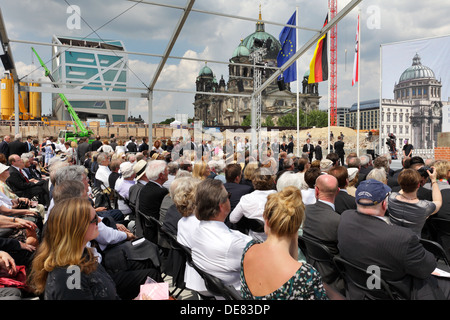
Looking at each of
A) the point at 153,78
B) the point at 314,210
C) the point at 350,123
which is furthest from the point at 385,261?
the point at 350,123

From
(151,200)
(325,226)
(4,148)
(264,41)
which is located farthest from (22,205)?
(264,41)

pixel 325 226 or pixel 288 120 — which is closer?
pixel 325 226

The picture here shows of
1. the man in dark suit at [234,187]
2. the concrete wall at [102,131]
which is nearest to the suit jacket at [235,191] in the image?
the man in dark suit at [234,187]

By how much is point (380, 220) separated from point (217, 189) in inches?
45.7

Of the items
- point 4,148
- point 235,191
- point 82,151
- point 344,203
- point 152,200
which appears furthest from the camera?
point 82,151

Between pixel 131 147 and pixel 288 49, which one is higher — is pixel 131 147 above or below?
below

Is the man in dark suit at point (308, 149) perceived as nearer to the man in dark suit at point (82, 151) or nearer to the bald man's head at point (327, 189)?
the man in dark suit at point (82, 151)

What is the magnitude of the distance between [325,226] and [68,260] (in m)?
1.93

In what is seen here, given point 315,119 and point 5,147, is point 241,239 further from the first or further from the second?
point 315,119

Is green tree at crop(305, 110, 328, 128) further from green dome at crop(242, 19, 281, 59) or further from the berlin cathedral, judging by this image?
green dome at crop(242, 19, 281, 59)

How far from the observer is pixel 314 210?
2803 mm

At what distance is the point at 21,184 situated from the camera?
6.00 meters

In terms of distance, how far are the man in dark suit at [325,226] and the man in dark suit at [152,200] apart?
1732 mm

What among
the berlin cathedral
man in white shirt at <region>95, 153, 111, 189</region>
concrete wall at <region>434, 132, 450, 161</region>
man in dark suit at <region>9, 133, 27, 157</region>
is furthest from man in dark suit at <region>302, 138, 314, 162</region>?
the berlin cathedral
